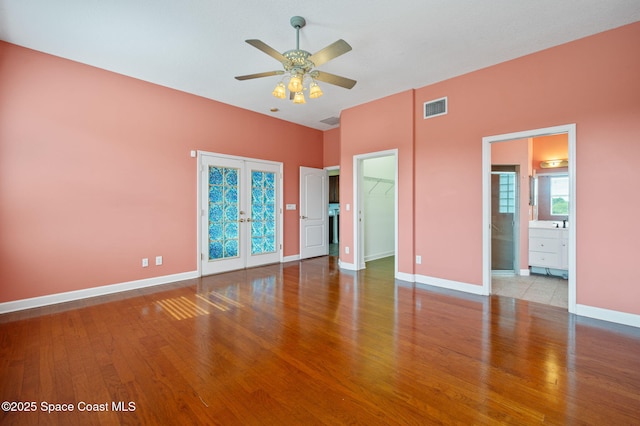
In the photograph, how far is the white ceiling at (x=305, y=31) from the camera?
273 cm

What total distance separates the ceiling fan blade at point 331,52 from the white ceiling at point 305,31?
494 millimetres

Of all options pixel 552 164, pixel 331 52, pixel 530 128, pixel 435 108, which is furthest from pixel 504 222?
pixel 331 52

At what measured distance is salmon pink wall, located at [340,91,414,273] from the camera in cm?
472

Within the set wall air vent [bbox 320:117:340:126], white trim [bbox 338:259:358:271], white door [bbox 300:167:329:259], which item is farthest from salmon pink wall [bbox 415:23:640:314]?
white door [bbox 300:167:329:259]

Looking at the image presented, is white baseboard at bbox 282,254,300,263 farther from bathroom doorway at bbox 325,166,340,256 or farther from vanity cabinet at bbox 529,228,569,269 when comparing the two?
vanity cabinet at bbox 529,228,569,269

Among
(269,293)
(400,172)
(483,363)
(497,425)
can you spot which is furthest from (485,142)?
(269,293)

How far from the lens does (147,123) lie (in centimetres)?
440

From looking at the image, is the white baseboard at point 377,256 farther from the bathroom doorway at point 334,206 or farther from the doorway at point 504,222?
the doorway at point 504,222

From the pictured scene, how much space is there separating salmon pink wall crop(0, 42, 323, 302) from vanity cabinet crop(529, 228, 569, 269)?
5971 mm

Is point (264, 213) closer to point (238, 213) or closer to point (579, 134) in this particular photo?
point (238, 213)

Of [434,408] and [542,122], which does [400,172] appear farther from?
[434,408]

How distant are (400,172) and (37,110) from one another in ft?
16.9

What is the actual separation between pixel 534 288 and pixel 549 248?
1.07 m

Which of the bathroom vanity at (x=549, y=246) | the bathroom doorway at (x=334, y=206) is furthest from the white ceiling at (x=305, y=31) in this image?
the bathroom doorway at (x=334, y=206)
